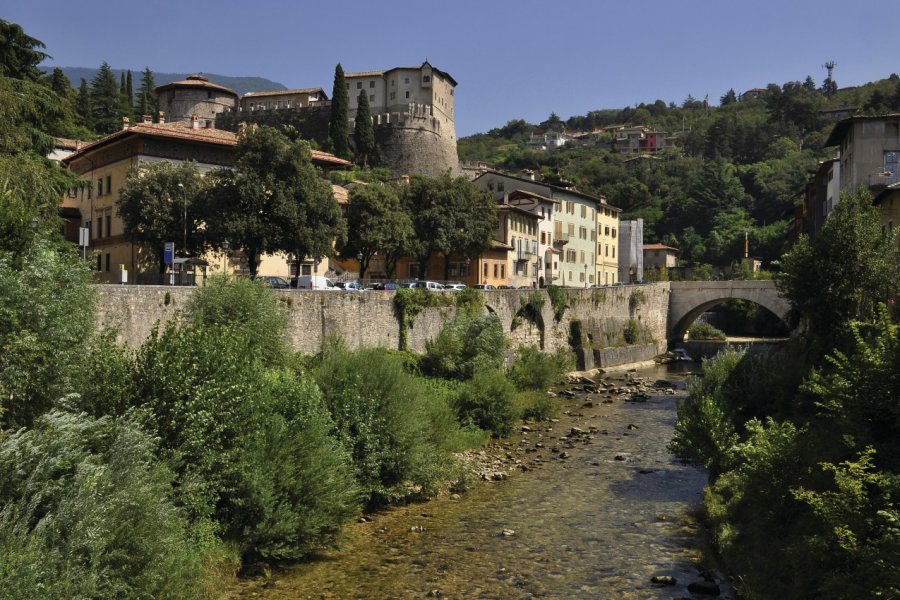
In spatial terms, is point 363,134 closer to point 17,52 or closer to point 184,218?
point 184,218

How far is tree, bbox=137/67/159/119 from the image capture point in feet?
323

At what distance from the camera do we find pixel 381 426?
2162 cm

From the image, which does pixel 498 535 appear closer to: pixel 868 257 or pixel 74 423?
pixel 74 423

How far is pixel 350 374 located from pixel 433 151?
260ft

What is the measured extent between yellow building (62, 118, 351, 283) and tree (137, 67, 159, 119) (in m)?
52.4

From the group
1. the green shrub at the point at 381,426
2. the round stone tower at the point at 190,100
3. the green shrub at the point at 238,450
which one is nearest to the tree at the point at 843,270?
the green shrub at the point at 381,426

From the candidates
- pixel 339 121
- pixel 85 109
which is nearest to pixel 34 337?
pixel 339 121

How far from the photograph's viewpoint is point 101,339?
58.6 ft

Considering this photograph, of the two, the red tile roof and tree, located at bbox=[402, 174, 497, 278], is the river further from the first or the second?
the red tile roof

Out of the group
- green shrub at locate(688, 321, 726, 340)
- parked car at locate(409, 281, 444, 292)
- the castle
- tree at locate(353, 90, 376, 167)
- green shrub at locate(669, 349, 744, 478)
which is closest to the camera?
green shrub at locate(669, 349, 744, 478)

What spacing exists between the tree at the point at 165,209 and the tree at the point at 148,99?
212 ft

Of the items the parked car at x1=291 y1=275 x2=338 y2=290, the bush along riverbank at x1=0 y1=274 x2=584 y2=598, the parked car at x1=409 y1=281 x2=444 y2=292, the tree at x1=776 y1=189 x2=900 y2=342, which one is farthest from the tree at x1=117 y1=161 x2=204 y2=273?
the tree at x1=776 y1=189 x2=900 y2=342

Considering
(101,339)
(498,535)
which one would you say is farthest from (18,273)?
(498,535)

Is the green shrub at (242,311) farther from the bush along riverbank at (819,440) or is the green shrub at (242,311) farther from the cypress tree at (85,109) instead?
the cypress tree at (85,109)
